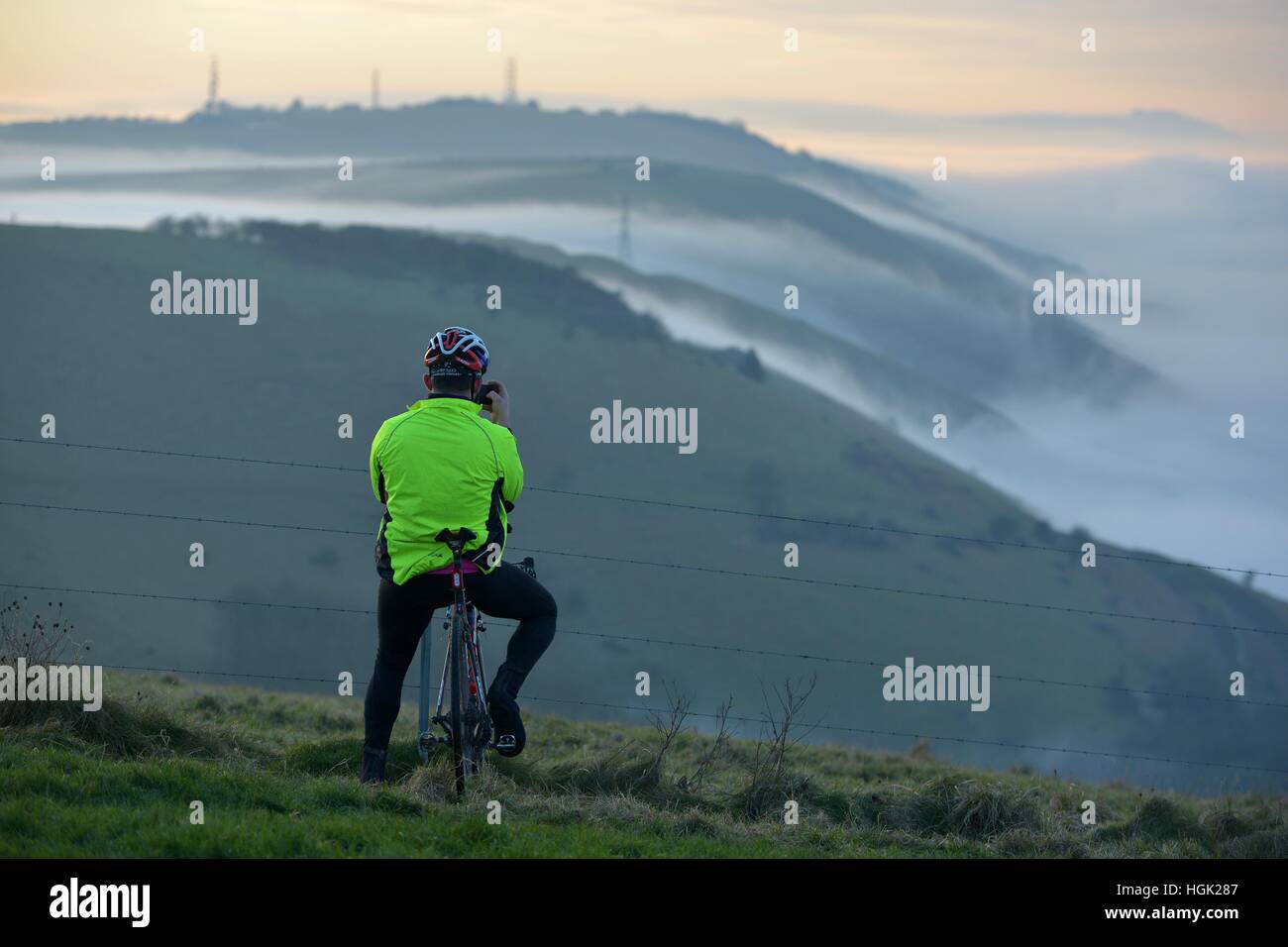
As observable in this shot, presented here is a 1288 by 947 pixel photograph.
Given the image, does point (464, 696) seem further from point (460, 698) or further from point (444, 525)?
point (444, 525)

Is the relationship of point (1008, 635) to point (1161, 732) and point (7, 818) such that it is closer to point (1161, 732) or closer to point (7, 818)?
point (1161, 732)

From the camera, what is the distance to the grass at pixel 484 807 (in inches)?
283

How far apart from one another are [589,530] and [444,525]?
9357 centimetres

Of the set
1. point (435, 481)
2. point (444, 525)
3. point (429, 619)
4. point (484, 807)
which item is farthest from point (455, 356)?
point (484, 807)

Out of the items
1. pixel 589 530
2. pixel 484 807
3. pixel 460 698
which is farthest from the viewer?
pixel 589 530

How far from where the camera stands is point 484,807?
8.27 metres

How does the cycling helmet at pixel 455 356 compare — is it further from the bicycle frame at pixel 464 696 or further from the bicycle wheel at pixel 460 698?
the bicycle wheel at pixel 460 698

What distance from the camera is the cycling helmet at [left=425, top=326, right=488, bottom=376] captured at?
8672mm

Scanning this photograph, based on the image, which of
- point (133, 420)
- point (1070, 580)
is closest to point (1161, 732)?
point (1070, 580)

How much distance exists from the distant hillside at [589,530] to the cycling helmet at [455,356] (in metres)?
60.5

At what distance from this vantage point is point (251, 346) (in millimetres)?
118938

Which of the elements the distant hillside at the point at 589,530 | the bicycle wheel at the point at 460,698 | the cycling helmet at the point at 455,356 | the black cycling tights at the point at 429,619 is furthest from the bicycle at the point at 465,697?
the distant hillside at the point at 589,530

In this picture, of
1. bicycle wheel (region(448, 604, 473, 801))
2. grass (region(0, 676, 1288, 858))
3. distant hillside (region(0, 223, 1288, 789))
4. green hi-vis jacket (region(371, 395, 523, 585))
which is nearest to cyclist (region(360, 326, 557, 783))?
green hi-vis jacket (region(371, 395, 523, 585))

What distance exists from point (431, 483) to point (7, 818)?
263 centimetres
